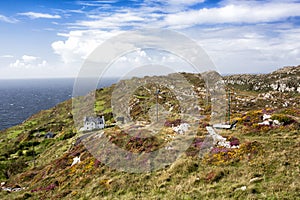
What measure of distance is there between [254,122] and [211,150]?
41.5 feet

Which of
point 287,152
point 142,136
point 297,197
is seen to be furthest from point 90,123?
point 297,197

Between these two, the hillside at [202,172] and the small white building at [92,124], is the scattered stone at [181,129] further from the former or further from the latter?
the small white building at [92,124]

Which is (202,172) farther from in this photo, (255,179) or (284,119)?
(284,119)

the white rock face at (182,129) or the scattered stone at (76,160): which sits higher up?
the white rock face at (182,129)

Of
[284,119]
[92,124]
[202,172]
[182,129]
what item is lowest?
[92,124]

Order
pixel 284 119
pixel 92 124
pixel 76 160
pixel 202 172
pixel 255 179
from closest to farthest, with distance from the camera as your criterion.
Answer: pixel 255 179, pixel 202 172, pixel 284 119, pixel 76 160, pixel 92 124

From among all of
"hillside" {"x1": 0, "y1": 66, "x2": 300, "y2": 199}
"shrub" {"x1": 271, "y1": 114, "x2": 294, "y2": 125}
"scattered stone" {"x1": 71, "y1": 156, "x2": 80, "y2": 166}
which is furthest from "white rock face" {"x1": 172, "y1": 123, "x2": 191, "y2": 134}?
"scattered stone" {"x1": 71, "y1": 156, "x2": 80, "y2": 166}

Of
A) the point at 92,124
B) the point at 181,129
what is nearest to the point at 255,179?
the point at 181,129

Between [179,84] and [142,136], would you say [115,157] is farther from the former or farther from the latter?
[179,84]

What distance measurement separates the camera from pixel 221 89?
328ft

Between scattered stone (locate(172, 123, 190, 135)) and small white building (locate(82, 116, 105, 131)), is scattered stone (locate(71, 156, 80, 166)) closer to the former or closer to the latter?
scattered stone (locate(172, 123, 190, 135))

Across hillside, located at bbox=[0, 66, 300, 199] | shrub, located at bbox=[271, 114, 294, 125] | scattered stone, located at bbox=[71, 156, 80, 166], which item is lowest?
scattered stone, located at bbox=[71, 156, 80, 166]

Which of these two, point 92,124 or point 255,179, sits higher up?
point 255,179

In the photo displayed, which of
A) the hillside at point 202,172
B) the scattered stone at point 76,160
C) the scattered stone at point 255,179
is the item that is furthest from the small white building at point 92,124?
the scattered stone at point 255,179
